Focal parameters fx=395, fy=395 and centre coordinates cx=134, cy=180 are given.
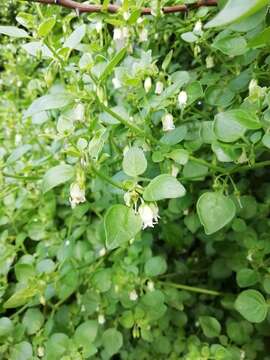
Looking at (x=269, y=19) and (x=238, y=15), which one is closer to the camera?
(x=238, y=15)

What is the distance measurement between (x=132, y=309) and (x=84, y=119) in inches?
15.8

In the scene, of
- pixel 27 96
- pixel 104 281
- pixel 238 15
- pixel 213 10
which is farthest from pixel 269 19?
pixel 27 96

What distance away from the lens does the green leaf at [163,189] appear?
41 cm

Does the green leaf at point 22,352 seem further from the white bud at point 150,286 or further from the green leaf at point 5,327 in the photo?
the white bud at point 150,286

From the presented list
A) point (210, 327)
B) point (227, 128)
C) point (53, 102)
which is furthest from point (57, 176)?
point (210, 327)

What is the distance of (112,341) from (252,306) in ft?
0.87

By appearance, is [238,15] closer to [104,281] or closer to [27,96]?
[104,281]

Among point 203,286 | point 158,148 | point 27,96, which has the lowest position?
point 203,286

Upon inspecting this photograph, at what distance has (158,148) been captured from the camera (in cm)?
56

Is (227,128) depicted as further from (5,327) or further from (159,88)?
(5,327)

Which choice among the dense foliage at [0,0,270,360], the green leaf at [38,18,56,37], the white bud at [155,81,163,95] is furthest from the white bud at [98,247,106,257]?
the green leaf at [38,18,56,37]

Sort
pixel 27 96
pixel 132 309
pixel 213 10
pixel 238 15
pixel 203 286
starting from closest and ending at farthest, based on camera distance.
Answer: pixel 238 15 → pixel 213 10 → pixel 132 309 → pixel 203 286 → pixel 27 96

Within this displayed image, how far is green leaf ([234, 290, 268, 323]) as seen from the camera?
0.60 m

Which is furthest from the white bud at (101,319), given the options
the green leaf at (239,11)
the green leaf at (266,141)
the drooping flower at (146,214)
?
the green leaf at (239,11)
